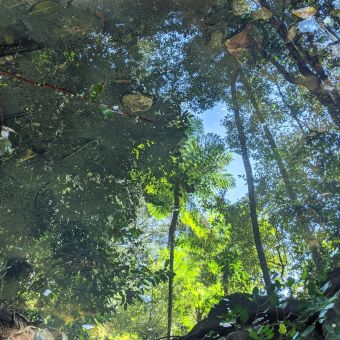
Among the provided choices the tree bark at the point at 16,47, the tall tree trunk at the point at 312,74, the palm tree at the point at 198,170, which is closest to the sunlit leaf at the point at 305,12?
the tall tree trunk at the point at 312,74

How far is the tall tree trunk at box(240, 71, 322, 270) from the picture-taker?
12.7 ft

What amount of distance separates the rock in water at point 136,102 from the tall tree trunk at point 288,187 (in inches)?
48.6

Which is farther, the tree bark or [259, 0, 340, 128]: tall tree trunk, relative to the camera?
[259, 0, 340, 128]: tall tree trunk

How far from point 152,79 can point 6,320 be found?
3.06 m

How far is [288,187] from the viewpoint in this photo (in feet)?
13.9

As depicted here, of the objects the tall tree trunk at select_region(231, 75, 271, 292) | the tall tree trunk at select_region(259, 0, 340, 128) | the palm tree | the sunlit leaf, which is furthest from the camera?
the palm tree

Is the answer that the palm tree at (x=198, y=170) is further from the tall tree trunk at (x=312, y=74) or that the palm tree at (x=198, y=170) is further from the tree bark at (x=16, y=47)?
the tree bark at (x=16, y=47)

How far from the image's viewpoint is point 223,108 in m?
4.52

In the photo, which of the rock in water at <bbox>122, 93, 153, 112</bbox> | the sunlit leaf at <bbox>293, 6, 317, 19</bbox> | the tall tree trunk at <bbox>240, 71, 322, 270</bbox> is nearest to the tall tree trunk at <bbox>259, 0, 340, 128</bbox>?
the sunlit leaf at <bbox>293, 6, 317, 19</bbox>

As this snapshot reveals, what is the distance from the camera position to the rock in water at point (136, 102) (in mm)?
3965

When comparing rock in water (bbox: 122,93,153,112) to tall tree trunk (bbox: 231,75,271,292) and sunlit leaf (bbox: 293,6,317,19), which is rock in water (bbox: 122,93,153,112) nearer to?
tall tree trunk (bbox: 231,75,271,292)

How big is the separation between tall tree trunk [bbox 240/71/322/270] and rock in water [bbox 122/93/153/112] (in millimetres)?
1233

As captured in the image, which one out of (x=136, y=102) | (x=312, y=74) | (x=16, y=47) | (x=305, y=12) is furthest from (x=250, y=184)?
(x=16, y=47)

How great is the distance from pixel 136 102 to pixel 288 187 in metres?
2.02
